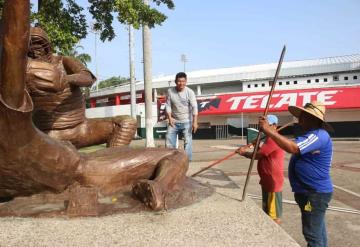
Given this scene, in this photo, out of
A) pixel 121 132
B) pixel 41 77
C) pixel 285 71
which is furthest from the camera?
pixel 285 71

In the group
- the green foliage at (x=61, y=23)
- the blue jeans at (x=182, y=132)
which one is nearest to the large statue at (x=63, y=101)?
the blue jeans at (x=182, y=132)

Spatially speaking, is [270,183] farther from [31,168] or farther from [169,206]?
[31,168]

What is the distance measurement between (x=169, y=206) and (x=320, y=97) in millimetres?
22340

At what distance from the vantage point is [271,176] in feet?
14.4

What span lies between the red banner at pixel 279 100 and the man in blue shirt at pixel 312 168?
1907 centimetres

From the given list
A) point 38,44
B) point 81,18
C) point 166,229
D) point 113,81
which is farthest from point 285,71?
point 113,81

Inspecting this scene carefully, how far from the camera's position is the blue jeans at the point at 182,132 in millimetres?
6043

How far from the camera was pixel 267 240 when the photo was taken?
99.4 inches

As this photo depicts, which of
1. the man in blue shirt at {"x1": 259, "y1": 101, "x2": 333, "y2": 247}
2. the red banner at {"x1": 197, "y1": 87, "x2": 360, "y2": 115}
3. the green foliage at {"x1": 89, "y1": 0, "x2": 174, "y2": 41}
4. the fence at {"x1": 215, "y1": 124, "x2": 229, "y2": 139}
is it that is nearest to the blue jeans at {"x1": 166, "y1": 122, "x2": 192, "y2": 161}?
the man in blue shirt at {"x1": 259, "y1": 101, "x2": 333, "y2": 247}

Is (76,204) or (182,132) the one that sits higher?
(182,132)

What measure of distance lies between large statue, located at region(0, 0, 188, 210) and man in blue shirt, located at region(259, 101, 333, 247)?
2.96ft

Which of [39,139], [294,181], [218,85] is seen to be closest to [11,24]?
[39,139]

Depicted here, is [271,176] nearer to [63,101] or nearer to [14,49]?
[63,101]

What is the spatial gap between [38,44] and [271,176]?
2.57 meters
